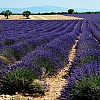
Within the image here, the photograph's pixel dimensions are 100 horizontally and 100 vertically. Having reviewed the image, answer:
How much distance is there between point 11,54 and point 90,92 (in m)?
4.83

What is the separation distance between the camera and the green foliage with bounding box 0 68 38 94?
5516 mm

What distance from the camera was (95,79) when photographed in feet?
14.3

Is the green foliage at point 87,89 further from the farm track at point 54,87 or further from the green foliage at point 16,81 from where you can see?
the green foliage at point 16,81

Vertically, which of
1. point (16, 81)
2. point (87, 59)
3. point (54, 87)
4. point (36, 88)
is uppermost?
point (87, 59)

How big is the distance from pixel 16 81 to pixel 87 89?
159 cm

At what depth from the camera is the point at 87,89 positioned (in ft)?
14.2

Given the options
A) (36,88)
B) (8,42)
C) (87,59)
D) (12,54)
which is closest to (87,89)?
(36,88)

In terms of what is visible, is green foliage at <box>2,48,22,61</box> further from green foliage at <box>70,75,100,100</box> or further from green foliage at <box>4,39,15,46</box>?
green foliage at <box>70,75,100,100</box>

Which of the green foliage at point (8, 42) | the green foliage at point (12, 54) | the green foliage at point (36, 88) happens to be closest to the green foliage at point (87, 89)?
the green foliage at point (36, 88)

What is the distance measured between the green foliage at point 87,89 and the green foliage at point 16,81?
53.2 inches

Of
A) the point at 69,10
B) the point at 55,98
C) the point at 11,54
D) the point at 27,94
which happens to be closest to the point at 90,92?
the point at 55,98

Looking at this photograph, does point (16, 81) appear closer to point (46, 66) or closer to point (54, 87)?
point (54, 87)

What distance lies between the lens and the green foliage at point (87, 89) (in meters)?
4.23

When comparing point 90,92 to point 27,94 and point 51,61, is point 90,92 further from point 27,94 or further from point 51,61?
point 51,61
